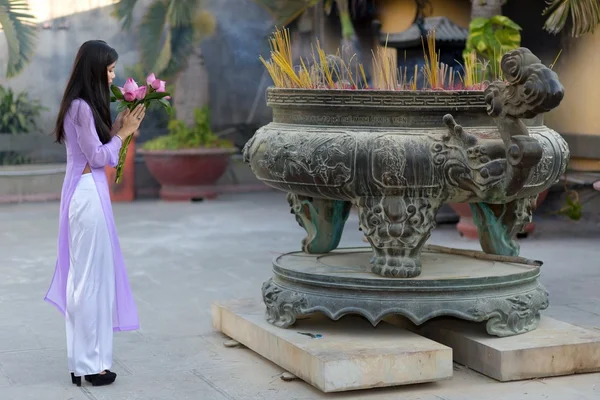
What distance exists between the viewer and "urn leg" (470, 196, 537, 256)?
511cm

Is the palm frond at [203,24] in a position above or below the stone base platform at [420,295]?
above

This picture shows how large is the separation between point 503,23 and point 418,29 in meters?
0.86

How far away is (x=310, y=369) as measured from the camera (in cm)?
434

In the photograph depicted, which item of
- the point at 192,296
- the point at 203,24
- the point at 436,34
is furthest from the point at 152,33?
the point at 192,296

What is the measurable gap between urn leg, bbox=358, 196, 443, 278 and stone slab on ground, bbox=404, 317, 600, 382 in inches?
15.7

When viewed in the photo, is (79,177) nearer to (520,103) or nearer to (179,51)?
(520,103)

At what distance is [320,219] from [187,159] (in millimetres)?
6079

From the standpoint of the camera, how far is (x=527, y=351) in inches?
176

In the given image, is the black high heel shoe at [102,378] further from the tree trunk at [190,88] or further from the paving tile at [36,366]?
the tree trunk at [190,88]

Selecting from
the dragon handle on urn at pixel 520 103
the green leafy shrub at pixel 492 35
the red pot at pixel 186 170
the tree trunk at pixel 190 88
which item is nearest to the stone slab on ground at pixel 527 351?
the dragon handle on urn at pixel 520 103

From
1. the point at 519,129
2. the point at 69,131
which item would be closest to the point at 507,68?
the point at 519,129

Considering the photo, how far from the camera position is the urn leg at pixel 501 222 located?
511cm

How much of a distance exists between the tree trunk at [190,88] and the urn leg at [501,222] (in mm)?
7047

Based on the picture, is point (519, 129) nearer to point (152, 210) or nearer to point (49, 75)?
point (152, 210)
